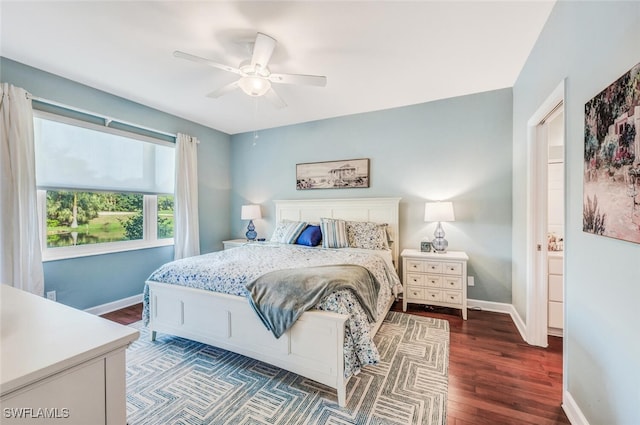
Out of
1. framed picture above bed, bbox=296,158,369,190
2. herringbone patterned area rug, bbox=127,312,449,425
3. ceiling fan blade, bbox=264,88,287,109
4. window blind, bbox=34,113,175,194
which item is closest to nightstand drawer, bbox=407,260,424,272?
herringbone patterned area rug, bbox=127,312,449,425

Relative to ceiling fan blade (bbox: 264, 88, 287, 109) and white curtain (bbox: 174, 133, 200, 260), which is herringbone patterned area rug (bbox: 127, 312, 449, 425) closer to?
white curtain (bbox: 174, 133, 200, 260)

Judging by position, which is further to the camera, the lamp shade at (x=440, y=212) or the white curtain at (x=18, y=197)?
the lamp shade at (x=440, y=212)

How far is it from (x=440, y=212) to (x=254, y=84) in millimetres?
2433

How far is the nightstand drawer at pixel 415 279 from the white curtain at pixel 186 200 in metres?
3.15

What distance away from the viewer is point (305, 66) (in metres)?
2.62

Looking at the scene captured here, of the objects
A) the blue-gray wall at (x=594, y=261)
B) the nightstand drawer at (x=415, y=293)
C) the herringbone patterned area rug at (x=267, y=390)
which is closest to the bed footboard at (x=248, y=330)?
the herringbone patterned area rug at (x=267, y=390)

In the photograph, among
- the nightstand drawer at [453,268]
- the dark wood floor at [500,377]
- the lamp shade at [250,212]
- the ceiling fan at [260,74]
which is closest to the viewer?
the dark wood floor at [500,377]

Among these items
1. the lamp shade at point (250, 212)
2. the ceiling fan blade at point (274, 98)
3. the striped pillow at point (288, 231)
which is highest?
the ceiling fan blade at point (274, 98)

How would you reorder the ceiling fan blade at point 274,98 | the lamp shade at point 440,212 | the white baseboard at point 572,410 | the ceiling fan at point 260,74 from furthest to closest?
the lamp shade at point 440,212 < the ceiling fan blade at point 274,98 < the ceiling fan at point 260,74 < the white baseboard at point 572,410

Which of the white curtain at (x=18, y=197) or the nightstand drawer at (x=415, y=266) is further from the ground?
the white curtain at (x=18, y=197)

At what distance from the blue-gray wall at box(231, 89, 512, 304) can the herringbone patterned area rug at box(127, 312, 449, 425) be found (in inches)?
56.8

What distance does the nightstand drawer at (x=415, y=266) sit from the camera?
3.17m

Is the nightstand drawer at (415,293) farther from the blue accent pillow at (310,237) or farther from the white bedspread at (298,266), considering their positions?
the blue accent pillow at (310,237)

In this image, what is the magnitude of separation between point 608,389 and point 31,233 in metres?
4.40
